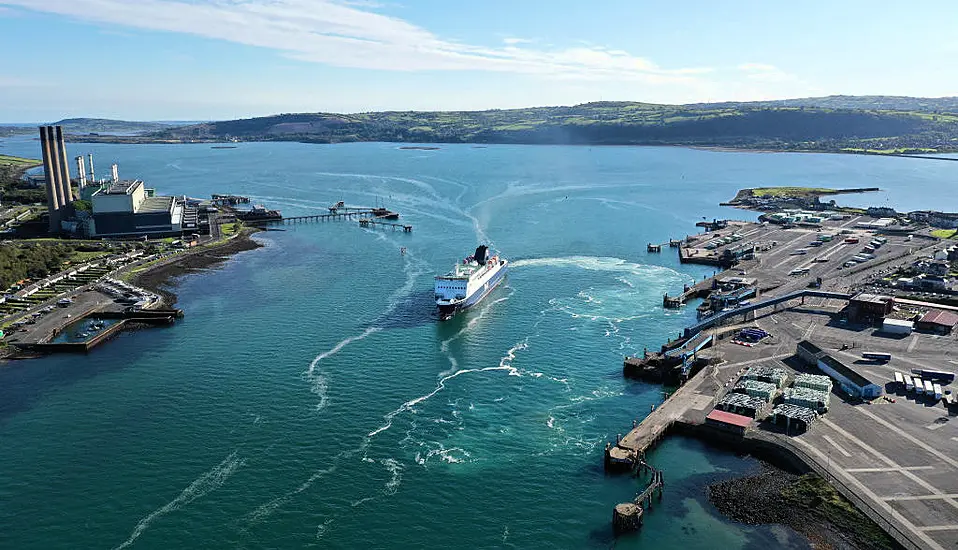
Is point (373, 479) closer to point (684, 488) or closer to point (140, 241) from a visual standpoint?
point (684, 488)

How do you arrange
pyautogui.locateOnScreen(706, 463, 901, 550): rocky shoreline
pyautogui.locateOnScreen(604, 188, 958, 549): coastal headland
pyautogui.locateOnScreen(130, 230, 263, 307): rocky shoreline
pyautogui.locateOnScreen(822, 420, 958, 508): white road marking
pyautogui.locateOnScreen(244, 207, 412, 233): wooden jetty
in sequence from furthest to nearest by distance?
pyautogui.locateOnScreen(244, 207, 412, 233): wooden jetty < pyautogui.locateOnScreen(130, 230, 263, 307): rocky shoreline < pyautogui.locateOnScreen(822, 420, 958, 508): white road marking < pyautogui.locateOnScreen(604, 188, 958, 549): coastal headland < pyautogui.locateOnScreen(706, 463, 901, 550): rocky shoreline

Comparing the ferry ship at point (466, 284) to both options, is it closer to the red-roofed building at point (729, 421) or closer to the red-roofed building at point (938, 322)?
the red-roofed building at point (729, 421)

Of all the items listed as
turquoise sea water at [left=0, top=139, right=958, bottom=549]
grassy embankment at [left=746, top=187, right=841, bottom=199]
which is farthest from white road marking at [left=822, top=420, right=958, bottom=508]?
grassy embankment at [left=746, top=187, right=841, bottom=199]

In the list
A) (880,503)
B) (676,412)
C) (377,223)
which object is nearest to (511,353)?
(676,412)

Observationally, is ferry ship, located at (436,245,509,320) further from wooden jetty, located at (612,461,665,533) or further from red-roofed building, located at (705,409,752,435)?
wooden jetty, located at (612,461,665,533)

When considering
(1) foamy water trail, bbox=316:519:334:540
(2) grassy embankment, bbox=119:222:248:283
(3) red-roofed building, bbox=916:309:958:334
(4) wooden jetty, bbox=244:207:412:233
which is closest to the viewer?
(1) foamy water trail, bbox=316:519:334:540

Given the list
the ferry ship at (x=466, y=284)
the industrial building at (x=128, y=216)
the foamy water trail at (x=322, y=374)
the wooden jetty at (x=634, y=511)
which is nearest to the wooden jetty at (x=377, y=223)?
the industrial building at (x=128, y=216)

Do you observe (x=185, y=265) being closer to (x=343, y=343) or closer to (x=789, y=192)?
(x=343, y=343)
